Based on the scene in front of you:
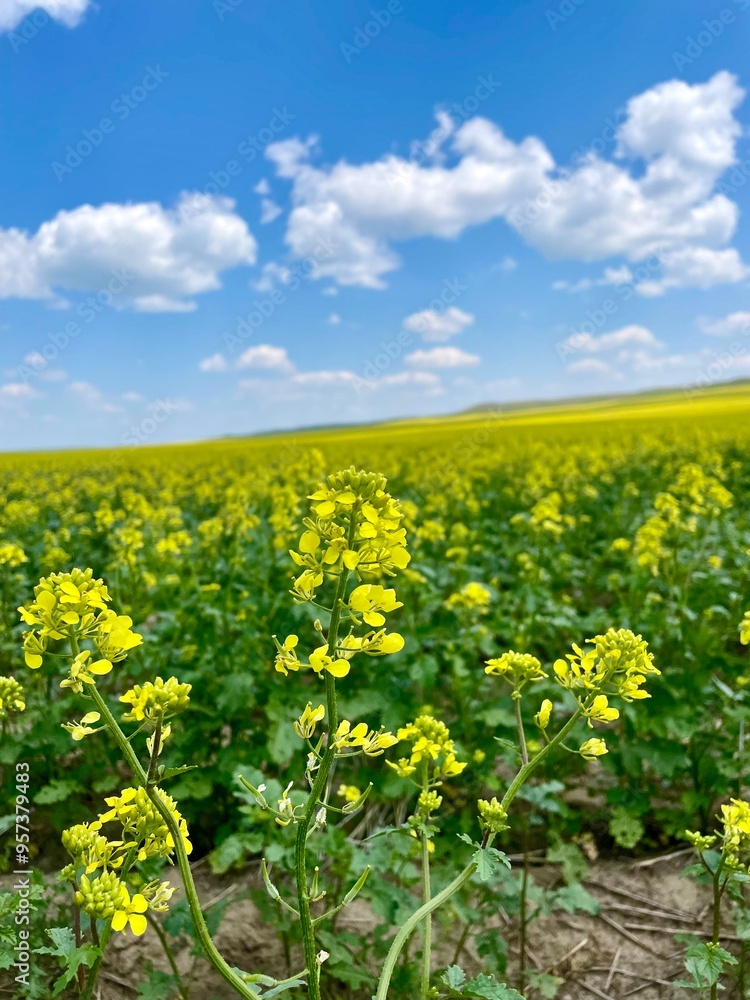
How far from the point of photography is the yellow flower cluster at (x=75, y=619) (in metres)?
1.35

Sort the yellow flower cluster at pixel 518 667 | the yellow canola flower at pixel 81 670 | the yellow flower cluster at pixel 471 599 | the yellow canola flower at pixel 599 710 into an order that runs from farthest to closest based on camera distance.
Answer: the yellow flower cluster at pixel 471 599, the yellow flower cluster at pixel 518 667, the yellow canola flower at pixel 599 710, the yellow canola flower at pixel 81 670

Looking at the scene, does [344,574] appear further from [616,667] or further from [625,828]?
[625,828]

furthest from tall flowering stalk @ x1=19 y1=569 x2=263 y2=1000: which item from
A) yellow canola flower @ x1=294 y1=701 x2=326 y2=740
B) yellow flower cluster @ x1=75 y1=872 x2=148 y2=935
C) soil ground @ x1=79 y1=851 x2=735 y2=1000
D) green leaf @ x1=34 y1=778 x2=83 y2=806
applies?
green leaf @ x1=34 y1=778 x2=83 y2=806

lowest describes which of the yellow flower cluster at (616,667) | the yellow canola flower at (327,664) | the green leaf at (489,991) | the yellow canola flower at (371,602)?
the green leaf at (489,991)

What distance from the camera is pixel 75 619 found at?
1.35 metres

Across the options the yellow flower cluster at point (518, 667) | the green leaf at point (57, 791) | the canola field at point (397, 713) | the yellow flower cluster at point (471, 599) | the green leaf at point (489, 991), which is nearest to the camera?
the green leaf at point (489, 991)

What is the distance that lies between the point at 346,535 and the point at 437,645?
10.5ft

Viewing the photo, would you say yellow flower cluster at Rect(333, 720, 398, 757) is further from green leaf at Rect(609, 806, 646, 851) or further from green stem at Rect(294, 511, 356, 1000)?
green leaf at Rect(609, 806, 646, 851)

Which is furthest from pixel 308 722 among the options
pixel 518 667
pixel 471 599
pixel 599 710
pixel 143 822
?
pixel 471 599

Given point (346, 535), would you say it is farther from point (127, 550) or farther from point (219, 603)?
point (127, 550)

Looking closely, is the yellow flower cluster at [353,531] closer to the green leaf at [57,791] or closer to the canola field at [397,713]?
the canola field at [397,713]

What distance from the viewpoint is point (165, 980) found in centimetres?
235

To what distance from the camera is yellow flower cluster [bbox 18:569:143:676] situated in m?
1.35

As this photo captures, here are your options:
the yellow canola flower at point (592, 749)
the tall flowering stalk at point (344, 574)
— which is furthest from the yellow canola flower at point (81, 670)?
the yellow canola flower at point (592, 749)
